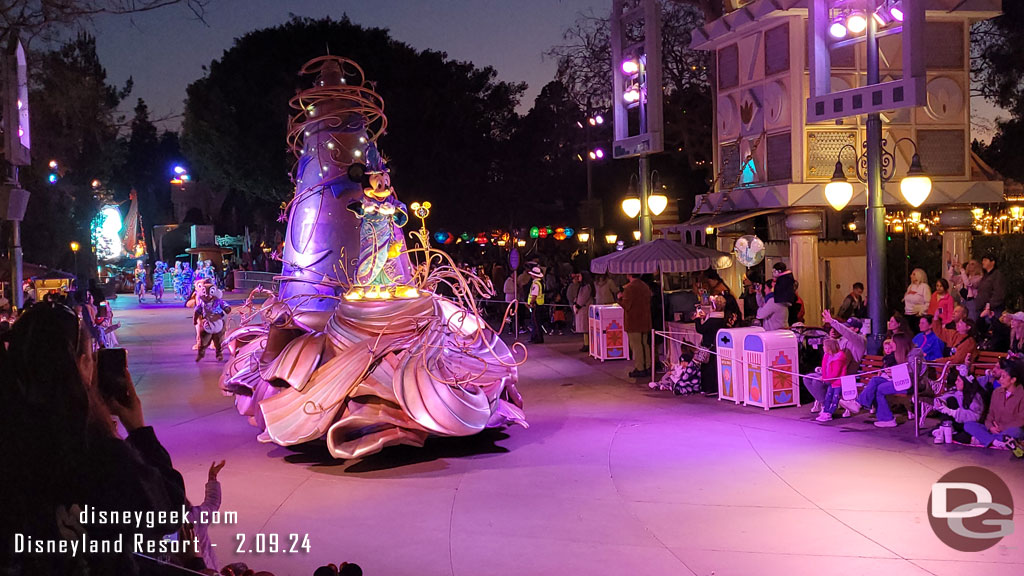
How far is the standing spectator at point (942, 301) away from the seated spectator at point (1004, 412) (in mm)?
2857

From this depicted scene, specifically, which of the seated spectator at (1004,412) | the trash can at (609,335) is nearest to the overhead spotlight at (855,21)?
the seated spectator at (1004,412)

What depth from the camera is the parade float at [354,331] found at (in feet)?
32.0

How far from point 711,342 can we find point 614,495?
19.5ft

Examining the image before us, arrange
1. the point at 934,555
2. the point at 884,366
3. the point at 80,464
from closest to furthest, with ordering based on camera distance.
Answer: the point at 80,464 → the point at 934,555 → the point at 884,366

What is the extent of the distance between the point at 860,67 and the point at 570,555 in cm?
1460

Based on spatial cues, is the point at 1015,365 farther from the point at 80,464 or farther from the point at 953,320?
the point at 80,464

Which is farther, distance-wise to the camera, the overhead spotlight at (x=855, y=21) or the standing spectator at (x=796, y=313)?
the standing spectator at (x=796, y=313)

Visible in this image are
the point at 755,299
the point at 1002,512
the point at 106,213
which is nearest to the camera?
the point at 1002,512

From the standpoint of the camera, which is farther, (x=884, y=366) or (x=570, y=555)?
(x=884, y=366)

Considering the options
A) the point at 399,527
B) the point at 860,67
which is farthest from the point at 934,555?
the point at 860,67

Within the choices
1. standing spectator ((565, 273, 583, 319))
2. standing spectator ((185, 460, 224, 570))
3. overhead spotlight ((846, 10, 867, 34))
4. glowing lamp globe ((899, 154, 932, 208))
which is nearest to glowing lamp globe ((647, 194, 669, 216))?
overhead spotlight ((846, 10, 867, 34))

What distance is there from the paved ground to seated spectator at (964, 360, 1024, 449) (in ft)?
0.60

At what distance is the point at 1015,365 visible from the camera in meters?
9.28

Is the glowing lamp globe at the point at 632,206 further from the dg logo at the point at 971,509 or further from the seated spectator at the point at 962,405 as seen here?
the dg logo at the point at 971,509
